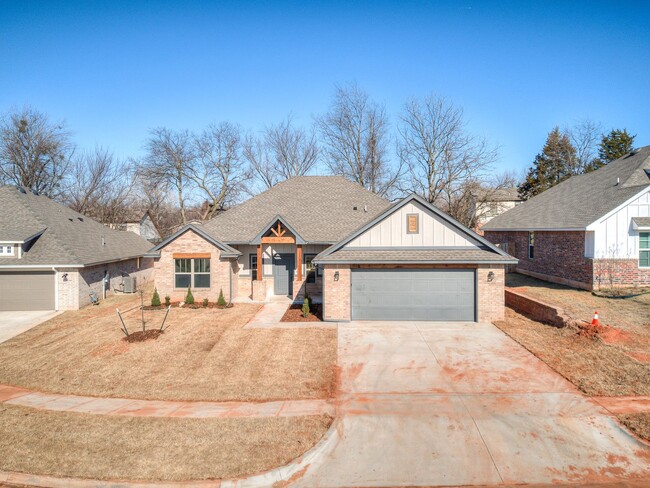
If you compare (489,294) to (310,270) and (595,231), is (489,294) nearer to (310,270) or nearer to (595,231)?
(595,231)

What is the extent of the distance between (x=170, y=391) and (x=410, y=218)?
10.3 meters

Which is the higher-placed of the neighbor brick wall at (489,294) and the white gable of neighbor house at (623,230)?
the white gable of neighbor house at (623,230)

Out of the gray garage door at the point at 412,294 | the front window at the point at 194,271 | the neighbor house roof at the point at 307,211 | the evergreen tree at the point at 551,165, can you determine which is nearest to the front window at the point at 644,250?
the gray garage door at the point at 412,294

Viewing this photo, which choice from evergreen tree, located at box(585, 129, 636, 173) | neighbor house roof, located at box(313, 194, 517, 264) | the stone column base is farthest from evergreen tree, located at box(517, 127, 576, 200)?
the stone column base

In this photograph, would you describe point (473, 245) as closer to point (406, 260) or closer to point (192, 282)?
point (406, 260)

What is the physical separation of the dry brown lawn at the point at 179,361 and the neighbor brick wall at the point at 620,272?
1317 centimetres

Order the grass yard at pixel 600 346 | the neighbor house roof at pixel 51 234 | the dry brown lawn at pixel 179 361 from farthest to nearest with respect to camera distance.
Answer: the neighbor house roof at pixel 51 234 → the dry brown lawn at pixel 179 361 → the grass yard at pixel 600 346

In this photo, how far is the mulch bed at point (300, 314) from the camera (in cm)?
1477

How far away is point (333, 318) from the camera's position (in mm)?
14359

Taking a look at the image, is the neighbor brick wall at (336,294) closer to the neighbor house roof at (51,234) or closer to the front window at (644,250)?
the neighbor house roof at (51,234)

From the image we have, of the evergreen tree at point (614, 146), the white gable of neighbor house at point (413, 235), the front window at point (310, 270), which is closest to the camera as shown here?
the white gable of neighbor house at point (413, 235)

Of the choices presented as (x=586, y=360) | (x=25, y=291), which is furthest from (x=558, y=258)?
(x=25, y=291)

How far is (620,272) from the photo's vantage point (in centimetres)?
1725

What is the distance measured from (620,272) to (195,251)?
66.0 feet
